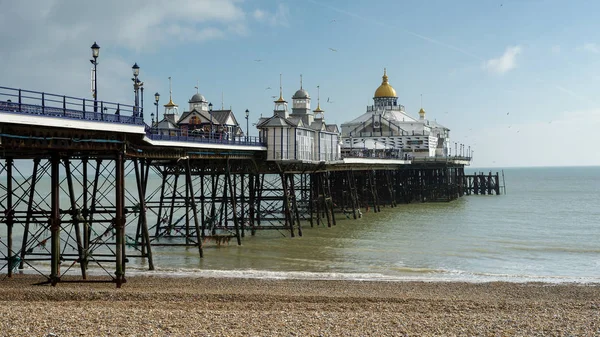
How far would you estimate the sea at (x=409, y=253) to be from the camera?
25.1 meters

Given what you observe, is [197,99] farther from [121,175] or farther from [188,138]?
[121,175]

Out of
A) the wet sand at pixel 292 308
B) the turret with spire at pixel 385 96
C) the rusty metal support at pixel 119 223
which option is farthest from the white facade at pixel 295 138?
the turret with spire at pixel 385 96

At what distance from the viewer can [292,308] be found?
17250 millimetres

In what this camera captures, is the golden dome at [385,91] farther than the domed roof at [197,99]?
Yes

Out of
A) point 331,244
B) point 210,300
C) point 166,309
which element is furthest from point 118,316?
point 331,244

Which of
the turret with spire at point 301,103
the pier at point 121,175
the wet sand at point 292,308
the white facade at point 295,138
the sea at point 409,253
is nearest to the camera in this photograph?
the wet sand at point 292,308

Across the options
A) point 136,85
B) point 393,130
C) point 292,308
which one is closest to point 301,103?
point 136,85

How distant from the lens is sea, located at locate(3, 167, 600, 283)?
2508 centimetres

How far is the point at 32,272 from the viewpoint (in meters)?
24.3

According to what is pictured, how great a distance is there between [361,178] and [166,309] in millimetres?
40461

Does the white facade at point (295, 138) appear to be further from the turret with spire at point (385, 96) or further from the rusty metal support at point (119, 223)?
the turret with spire at point (385, 96)

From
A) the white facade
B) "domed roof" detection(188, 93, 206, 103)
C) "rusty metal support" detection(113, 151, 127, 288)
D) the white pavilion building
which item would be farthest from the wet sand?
the white pavilion building

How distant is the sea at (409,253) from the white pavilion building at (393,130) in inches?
1151

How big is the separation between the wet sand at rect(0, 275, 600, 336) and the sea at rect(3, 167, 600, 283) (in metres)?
2.37
